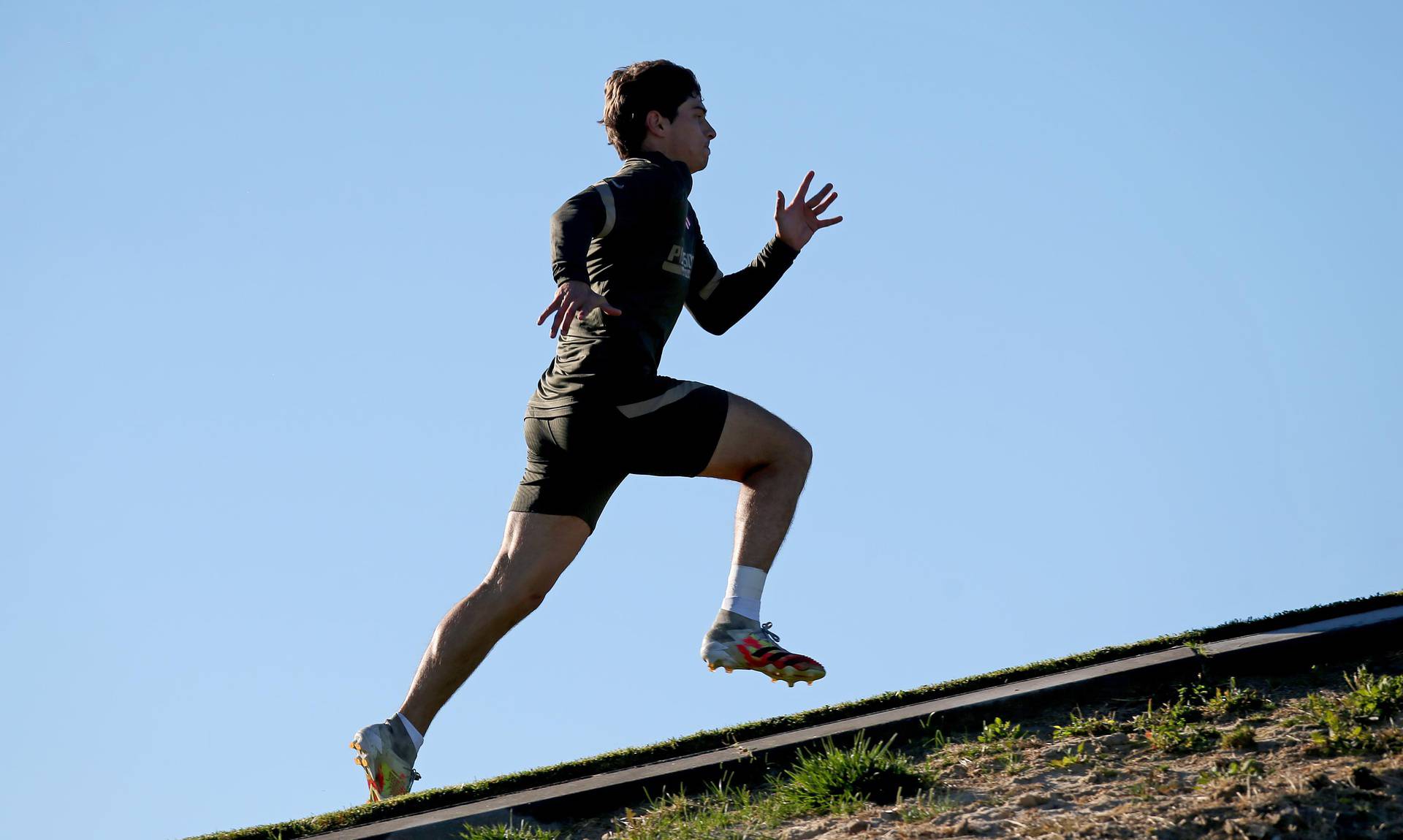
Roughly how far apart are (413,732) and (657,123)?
2380 mm

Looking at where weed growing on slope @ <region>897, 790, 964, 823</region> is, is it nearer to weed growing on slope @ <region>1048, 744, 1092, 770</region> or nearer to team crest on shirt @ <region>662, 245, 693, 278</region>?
weed growing on slope @ <region>1048, 744, 1092, 770</region>

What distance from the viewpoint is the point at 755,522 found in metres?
5.04

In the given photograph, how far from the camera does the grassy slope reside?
14.1ft

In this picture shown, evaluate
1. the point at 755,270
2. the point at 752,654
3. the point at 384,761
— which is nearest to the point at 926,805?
the point at 752,654

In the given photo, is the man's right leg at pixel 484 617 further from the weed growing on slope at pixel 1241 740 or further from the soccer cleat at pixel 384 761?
the weed growing on slope at pixel 1241 740

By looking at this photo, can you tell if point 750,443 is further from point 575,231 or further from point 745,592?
point 575,231

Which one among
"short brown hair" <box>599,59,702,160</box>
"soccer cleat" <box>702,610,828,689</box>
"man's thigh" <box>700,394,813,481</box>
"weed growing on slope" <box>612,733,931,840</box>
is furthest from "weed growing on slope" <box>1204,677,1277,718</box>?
"short brown hair" <box>599,59,702,160</box>

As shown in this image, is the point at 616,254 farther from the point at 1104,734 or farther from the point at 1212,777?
the point at 1212,777

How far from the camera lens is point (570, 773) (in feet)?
14.4

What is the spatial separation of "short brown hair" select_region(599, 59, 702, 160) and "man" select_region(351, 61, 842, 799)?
0.18 meters

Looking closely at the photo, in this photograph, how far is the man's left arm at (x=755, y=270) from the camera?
18.9ft

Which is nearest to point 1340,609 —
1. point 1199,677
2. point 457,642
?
point 1199,677

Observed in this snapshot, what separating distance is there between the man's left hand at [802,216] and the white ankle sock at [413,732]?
2406 mm

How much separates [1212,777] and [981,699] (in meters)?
0.85
